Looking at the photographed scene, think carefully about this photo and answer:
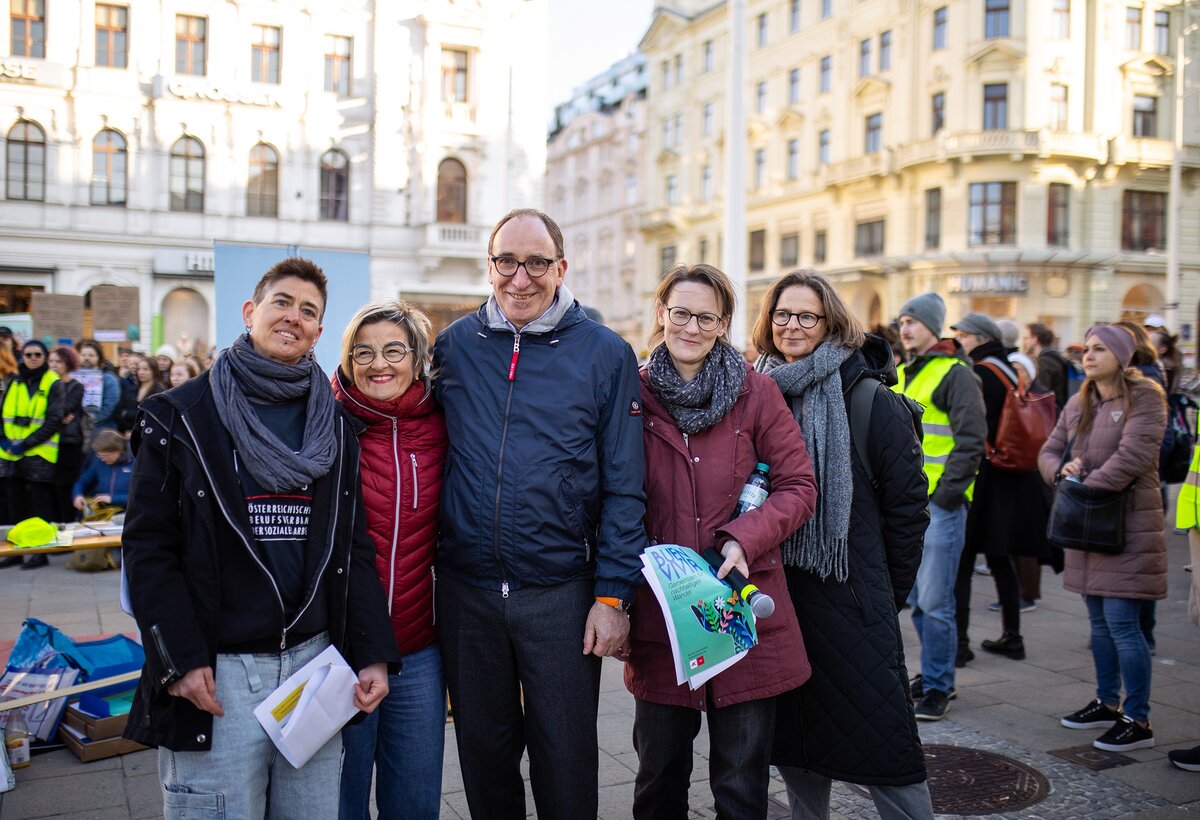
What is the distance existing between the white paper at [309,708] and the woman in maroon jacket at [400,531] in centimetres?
31

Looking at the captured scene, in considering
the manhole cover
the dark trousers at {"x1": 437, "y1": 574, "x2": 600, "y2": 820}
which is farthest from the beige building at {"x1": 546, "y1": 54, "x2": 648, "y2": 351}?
the dark trousers at {"x1": 437, "y1": 574, "x2": 600, "y2": 820}

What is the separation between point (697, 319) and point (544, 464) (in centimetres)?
73

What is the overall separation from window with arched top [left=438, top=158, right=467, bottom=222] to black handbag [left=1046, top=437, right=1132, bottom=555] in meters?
A: 27.3

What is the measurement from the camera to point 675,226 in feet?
171

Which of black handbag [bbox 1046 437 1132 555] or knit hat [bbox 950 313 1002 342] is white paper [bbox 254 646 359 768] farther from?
knit hat [bbox 950 313 1002 342]

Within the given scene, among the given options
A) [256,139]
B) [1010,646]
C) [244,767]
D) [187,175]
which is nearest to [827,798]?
[244,767]

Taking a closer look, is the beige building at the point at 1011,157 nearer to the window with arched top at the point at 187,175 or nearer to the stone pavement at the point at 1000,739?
the window with arched top at the point at 187,175

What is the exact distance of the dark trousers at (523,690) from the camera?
3.17 m

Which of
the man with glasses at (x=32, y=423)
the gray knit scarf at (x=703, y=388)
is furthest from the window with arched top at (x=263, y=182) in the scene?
the gray knit scarf at (x=703, y=388)

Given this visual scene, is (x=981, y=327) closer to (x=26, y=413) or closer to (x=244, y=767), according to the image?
(x=244, y=767)

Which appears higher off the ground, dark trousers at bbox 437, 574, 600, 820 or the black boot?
dark trousers at bbox 437, 574, 600, 820

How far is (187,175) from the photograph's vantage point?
2895 cm

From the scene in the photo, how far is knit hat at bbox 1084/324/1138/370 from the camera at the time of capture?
5242 mm

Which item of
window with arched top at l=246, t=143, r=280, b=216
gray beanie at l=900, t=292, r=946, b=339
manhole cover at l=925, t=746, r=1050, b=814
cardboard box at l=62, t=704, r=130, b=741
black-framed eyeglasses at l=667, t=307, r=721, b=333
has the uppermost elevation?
window with arched top at l=246, t=143, r=280, b=216
